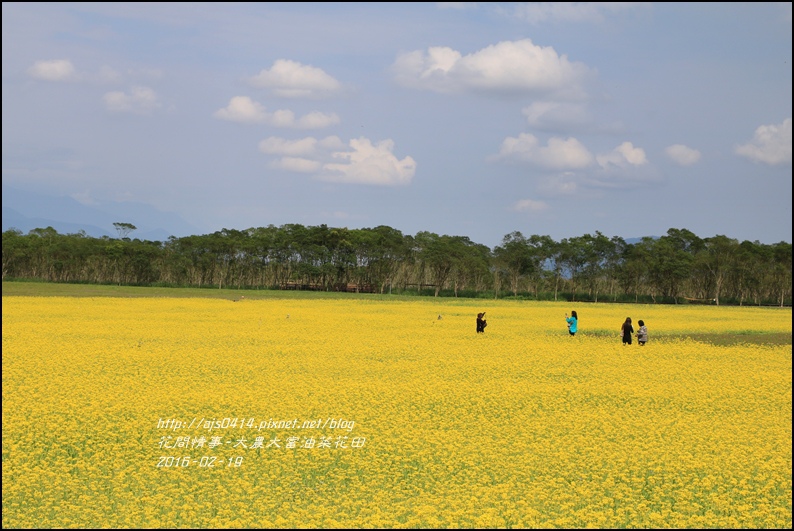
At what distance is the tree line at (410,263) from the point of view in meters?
111

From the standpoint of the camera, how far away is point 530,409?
17.3 meters

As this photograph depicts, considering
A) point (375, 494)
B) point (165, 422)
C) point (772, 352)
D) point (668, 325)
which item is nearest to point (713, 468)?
point (375, 494)

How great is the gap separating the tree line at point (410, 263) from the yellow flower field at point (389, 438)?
85718 millimetres

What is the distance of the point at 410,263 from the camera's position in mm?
125375

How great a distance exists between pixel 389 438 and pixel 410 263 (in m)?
111

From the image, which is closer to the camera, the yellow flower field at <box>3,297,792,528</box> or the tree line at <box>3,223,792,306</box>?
the yellow flower field at <box>3,297,792,528</box>

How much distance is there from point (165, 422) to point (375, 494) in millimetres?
6163

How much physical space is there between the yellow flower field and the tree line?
85.7 m

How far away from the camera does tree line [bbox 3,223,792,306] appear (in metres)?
111

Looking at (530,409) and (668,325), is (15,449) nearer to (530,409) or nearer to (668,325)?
(530,409)

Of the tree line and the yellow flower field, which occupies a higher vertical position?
the tree line

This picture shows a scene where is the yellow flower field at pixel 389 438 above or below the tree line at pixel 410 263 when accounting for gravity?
below

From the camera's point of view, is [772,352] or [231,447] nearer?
[231,447]

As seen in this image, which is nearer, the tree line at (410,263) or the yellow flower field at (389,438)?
the yellow flower field at (389,438)
